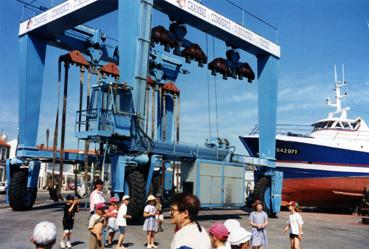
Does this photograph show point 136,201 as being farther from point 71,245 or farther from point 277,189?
point 277,189

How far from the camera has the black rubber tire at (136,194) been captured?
573 inches

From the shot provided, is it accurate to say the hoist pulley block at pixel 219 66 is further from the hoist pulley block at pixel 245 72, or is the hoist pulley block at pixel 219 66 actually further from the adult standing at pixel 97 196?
the adult standing at pixel 97 196

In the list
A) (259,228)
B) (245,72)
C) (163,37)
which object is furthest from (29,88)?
(259,228)

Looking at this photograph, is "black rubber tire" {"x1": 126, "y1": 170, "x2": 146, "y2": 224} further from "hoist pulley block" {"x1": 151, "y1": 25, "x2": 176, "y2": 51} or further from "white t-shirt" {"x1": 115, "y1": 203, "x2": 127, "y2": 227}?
"hoist pulley block" {"x1": 151, "y1": 25, "x2": 176, "y2": 51}

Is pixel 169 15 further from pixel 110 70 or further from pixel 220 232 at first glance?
pixel 220 232

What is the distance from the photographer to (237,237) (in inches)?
164

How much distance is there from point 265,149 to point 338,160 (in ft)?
24.6

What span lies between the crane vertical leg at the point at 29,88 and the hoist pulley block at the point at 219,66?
888cm

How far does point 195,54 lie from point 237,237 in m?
15.9

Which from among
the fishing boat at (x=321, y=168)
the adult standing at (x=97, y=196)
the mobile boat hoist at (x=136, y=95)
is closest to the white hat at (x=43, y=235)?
the adult standing at (x=97, y=196)

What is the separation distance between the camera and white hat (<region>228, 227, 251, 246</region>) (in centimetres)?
416

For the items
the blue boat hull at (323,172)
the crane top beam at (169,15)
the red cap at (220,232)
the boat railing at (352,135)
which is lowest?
the red cap at (220,232)

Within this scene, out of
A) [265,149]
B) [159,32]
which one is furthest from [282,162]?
[159,32]

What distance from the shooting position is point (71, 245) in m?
10.8
